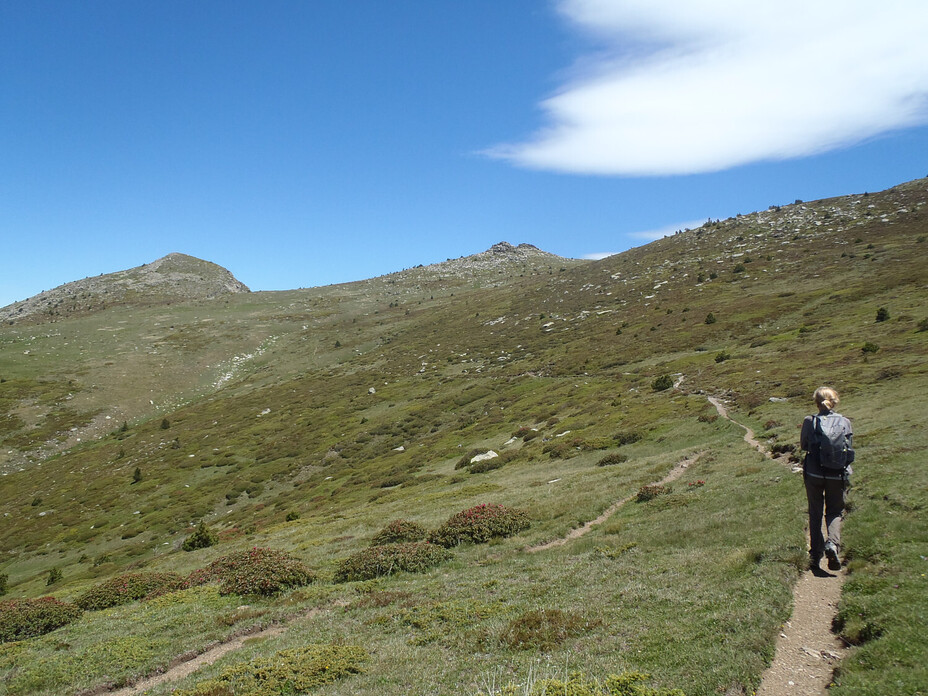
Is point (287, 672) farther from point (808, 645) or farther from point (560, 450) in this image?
point (560, 450)

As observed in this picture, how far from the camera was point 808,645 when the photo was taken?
8297mm

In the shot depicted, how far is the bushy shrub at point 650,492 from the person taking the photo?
73.9 feet

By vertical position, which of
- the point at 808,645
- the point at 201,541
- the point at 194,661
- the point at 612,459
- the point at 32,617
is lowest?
the point at 201,541


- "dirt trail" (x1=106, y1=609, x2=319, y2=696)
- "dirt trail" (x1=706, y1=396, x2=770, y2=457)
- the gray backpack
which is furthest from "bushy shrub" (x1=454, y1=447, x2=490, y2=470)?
the gray backpack

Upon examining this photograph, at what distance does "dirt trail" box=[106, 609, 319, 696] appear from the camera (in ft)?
40.6

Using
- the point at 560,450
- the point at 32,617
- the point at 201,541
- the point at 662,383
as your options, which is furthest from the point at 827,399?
the point at 662,383

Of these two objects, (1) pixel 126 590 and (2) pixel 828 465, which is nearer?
(2) pixel 828 465

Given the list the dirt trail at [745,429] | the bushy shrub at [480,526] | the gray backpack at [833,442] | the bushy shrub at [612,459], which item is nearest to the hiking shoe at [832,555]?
the gray backpack at [833,442]

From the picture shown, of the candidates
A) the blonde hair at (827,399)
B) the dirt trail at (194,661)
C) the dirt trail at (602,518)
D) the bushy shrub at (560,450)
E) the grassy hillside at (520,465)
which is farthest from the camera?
the bushy shrub at (560,450)

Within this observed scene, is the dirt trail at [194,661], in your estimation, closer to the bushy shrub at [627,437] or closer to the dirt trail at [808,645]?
the dirt trail at [808,645]

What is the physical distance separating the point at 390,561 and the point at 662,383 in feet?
134

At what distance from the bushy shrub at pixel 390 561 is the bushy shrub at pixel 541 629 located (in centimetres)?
847

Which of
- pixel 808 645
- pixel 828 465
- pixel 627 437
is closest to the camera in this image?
pixel 808 645

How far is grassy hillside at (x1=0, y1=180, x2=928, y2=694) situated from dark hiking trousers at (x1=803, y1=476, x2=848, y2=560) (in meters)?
0.82
